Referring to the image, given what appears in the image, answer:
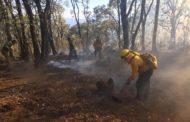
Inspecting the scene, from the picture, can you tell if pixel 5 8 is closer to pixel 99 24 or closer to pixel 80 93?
pixel 80 93

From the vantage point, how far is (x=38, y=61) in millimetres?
17969

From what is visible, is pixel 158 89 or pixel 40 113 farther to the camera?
pixel 158 89

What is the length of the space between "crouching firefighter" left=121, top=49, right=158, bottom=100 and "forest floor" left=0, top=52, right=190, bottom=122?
1.23 ft

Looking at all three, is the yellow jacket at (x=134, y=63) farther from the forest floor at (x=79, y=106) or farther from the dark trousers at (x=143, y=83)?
the forest floor at (x=79, y=106)

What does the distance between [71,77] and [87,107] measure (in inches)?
188

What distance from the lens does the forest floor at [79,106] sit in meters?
8.27

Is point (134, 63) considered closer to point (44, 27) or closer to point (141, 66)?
point (141, 66)

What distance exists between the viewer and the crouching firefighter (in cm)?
906

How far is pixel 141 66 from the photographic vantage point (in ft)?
31.1

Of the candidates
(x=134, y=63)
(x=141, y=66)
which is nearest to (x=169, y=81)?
(x=141, y=66)

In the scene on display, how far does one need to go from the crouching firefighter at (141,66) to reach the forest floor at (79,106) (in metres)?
0.38

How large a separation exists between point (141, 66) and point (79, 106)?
7.01 feet

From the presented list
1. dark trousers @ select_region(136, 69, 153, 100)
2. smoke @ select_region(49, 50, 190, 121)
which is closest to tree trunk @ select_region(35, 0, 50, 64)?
smoke @ select_region(49, 50, 190, 121)

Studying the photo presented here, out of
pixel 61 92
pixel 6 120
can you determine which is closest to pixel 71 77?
pixel 61 92
